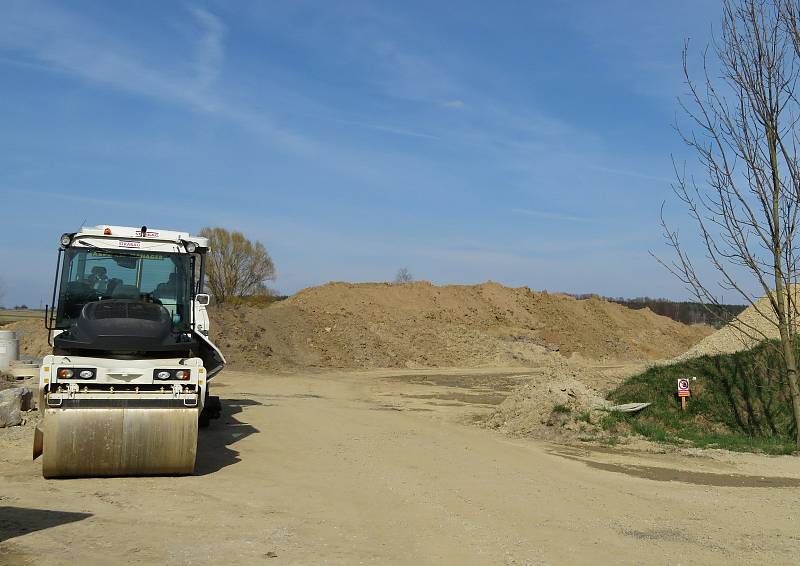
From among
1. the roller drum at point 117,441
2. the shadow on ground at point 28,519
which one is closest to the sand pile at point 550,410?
the roller drum at point 117,441

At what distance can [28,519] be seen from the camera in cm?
737

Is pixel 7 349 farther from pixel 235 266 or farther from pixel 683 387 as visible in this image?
pixel 235 266

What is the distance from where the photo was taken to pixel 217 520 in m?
7.55

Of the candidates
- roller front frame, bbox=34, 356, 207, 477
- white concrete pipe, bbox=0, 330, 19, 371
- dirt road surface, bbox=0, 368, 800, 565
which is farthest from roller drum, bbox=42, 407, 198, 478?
white concrete pipe, bbox=0, 330, 19, 371

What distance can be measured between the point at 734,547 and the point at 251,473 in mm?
6111

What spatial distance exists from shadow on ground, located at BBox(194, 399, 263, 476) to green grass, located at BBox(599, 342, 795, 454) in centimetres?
727

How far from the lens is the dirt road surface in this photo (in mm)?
6637

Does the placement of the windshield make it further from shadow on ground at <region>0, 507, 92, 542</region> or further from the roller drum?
shadow on ground at <region>0, 507, 92, 542</region>

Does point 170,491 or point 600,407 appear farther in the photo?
point 600,407

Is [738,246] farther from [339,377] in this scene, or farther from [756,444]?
[339,377]

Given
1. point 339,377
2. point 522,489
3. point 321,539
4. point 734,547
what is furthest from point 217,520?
point 339,377

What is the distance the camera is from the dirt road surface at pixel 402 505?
21.8 feet

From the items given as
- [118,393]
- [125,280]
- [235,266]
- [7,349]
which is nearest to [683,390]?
[125,280]

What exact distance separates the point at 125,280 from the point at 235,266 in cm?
4826
